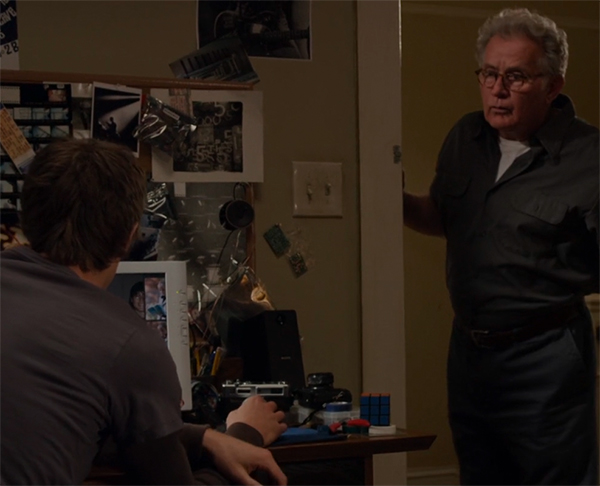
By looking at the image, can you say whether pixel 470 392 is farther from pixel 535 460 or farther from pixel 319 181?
pixel 319 181

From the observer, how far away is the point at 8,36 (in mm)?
2148

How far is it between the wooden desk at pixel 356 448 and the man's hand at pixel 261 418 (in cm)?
5

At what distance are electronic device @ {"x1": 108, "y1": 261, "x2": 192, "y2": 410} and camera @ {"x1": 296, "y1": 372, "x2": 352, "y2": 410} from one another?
0.25m

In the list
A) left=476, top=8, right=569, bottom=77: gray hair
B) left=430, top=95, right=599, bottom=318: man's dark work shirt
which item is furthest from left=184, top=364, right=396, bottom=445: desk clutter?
left=476, top=8, right=569, bottom=77: gray hair

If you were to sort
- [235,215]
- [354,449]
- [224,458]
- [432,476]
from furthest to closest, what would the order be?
[432,476], [235,215], [354,449], [224,458]

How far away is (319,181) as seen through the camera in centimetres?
239

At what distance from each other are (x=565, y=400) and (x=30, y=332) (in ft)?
5.03

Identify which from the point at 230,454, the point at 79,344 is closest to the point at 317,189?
the point at 230,454

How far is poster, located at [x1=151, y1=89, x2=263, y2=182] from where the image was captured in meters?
2.26

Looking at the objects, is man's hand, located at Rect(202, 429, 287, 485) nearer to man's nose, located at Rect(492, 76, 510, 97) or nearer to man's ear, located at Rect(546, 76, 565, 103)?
man's nose, located at Rect(492, 76, 510, 97)

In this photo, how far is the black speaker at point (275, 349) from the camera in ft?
6.89

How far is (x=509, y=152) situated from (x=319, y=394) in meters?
0.89

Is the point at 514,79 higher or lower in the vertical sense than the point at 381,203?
higher

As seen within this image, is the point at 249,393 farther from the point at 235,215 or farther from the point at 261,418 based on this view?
the point at 235,215
